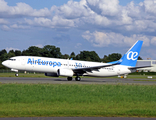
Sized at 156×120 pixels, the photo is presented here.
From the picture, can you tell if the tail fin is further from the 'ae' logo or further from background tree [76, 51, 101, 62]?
background tree [76, 51, 101, 62]

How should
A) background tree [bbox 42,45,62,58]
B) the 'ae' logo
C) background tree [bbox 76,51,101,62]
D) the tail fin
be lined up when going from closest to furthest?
the tail fin → the 'ae' logo → background tree [bbox 42,45,62,58] → background tree [bbox 76,51,101,62]

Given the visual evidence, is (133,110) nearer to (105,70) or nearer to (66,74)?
(66,74)

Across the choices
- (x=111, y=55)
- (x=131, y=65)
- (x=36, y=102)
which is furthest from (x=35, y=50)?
(x=36, y=102)

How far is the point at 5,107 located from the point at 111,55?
169044mm

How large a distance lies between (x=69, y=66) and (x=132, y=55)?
39.7ft

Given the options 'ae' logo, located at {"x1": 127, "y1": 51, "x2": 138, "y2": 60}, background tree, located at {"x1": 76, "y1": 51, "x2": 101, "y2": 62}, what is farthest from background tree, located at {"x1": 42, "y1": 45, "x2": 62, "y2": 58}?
'ae' logo, located at {"x1": 127, "y1": 51, "x2": 138, "y2": 60}

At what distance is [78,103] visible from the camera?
43.5 ft

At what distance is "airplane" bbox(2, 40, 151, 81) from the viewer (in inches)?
1417

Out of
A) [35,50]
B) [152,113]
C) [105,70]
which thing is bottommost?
[152,113]

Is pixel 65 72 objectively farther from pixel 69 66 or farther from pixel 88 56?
pixel 88 56

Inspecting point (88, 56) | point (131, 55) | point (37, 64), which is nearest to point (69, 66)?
point (37, 64)

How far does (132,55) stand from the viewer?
4209 centimetres

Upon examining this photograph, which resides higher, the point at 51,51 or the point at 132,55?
the point at 51,51

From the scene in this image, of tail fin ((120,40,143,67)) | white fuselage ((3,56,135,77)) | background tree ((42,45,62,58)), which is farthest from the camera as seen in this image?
background tree ((42,45,62,58))
